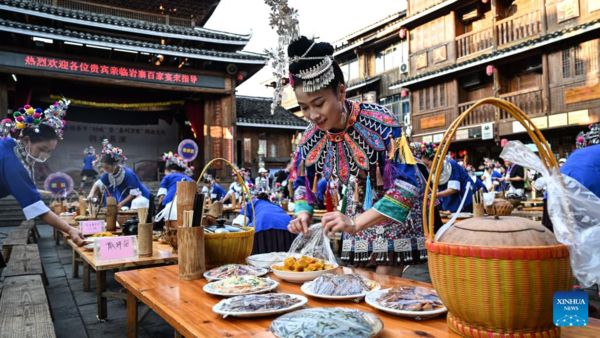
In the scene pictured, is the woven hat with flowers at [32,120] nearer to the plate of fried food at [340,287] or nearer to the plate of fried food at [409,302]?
the plate of fried food at [340,287]

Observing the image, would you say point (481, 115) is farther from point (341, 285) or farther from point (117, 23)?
point (341, 285)

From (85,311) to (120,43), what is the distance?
40.1ft

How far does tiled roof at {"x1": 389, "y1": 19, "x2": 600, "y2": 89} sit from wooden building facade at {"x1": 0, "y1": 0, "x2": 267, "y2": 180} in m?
6.68

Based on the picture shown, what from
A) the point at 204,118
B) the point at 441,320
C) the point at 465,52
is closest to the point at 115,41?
the point at 204,118

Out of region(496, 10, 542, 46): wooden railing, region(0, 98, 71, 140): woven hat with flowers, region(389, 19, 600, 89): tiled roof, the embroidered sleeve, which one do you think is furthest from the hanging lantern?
the embroidered sleeve

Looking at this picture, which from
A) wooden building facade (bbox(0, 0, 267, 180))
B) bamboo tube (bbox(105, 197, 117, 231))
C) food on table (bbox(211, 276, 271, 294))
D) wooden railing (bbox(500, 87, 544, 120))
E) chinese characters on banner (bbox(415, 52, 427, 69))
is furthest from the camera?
chinese characters on banner (bbox(415, 52, 427, 69))

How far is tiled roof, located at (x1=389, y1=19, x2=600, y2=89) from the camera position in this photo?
11.1m

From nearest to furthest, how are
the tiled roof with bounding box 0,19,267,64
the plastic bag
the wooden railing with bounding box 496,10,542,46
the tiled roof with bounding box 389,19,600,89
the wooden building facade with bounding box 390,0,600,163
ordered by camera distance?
the plastic bag < the tiled roof with bounding box 389,19,600,89 < the wooden building facade with bounding box 390,0,600,163 < the tiled roof with bounding box 0,19,267,64 < the wooden railing with bounding box 496,10,542,46

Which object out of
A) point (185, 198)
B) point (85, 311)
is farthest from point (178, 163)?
point (185, 198)

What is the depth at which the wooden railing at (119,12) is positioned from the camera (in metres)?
15.4

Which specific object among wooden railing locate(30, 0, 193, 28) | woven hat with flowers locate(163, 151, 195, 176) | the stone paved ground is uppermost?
wooden railing locate(30, 0, 193, 28)

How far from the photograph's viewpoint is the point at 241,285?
150 cm

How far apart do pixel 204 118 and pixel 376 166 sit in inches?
602

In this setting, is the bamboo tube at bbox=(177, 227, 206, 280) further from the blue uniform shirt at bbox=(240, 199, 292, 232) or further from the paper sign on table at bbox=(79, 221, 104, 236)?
the paper sign on table at bbox=(79, 221, 104, 236)
